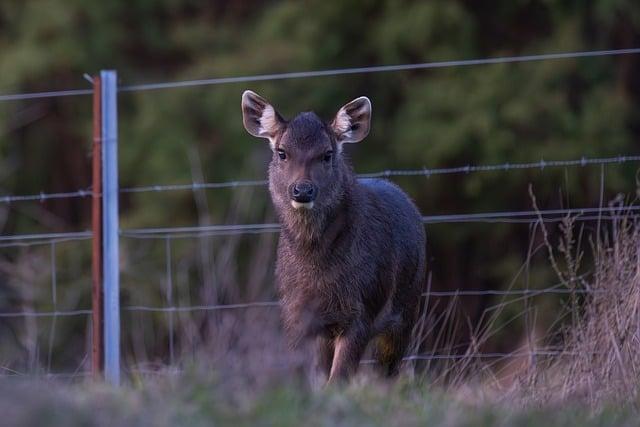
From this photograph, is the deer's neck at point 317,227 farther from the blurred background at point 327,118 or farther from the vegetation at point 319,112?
the blurred background at point 327,118

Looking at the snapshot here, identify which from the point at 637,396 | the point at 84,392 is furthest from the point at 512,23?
the point at 84,392

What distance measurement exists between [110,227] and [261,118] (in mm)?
1261

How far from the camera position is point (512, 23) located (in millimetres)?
18562

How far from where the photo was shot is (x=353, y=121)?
8516mm

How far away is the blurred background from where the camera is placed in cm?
1634

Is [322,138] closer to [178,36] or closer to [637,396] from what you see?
[637,396]

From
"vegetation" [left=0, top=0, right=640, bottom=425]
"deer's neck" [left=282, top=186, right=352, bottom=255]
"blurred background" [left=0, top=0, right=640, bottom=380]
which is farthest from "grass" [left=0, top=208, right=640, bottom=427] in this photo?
"blurred background" [left=0, top=0, right=640, bottom=380]

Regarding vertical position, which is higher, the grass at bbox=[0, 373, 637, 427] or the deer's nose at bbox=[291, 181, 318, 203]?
the deer's nose at bbox=[291, 181, 318, 203]

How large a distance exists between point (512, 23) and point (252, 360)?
13481 mm

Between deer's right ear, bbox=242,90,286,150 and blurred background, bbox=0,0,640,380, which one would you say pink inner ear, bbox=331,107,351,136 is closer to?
deer's right ear, bbox=242,90,286,150

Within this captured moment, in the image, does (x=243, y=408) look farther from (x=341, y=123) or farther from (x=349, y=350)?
(x=341, y=123)

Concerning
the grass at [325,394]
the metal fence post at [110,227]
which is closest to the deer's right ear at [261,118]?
the metal fence post at [110,227]

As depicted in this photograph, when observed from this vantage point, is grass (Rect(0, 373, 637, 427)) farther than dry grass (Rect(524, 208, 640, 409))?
No

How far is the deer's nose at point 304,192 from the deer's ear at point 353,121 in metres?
0.65
